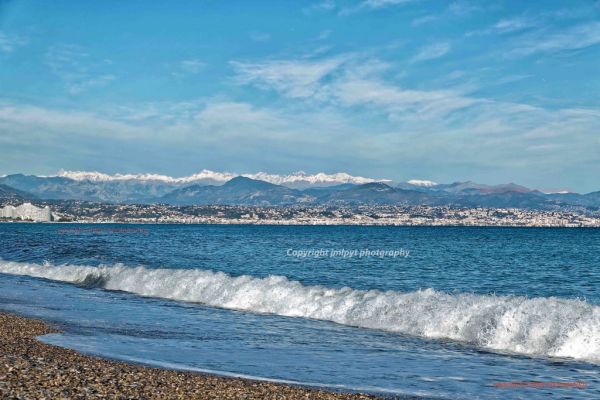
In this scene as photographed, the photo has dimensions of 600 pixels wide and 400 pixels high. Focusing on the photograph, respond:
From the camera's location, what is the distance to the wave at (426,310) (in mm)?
22906

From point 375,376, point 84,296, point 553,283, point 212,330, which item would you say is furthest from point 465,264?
point 375,376

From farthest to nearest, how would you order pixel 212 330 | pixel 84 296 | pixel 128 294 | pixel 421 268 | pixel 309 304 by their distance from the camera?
pixel 421 268, pixel 128 294, pixel 84 296, pixel 309 304, pixel 212 330

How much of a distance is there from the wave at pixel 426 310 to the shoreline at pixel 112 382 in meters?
10.8

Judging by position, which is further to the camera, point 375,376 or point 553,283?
point 553,283

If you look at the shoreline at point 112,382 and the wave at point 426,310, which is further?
the wave at point 426,310

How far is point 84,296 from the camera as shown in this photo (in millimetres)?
37562

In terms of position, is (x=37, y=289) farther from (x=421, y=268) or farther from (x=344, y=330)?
(x=421, y=268)

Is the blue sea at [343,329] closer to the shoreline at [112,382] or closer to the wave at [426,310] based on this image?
the wave at [426,310]

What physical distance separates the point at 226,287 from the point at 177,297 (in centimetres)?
340

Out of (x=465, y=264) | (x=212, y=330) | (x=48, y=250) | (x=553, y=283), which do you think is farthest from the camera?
(x=48, y=250)

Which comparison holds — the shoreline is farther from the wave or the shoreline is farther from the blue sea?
the wave

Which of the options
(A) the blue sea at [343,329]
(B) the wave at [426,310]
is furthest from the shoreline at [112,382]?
(B) the wave at [426,310]

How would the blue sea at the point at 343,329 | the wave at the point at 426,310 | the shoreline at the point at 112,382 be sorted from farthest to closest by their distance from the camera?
the wave at the point at 426,310 < the blue sea at the point at 343,329 < the shoreline at the point at 112,382

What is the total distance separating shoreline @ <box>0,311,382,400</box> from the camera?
13.3 m
